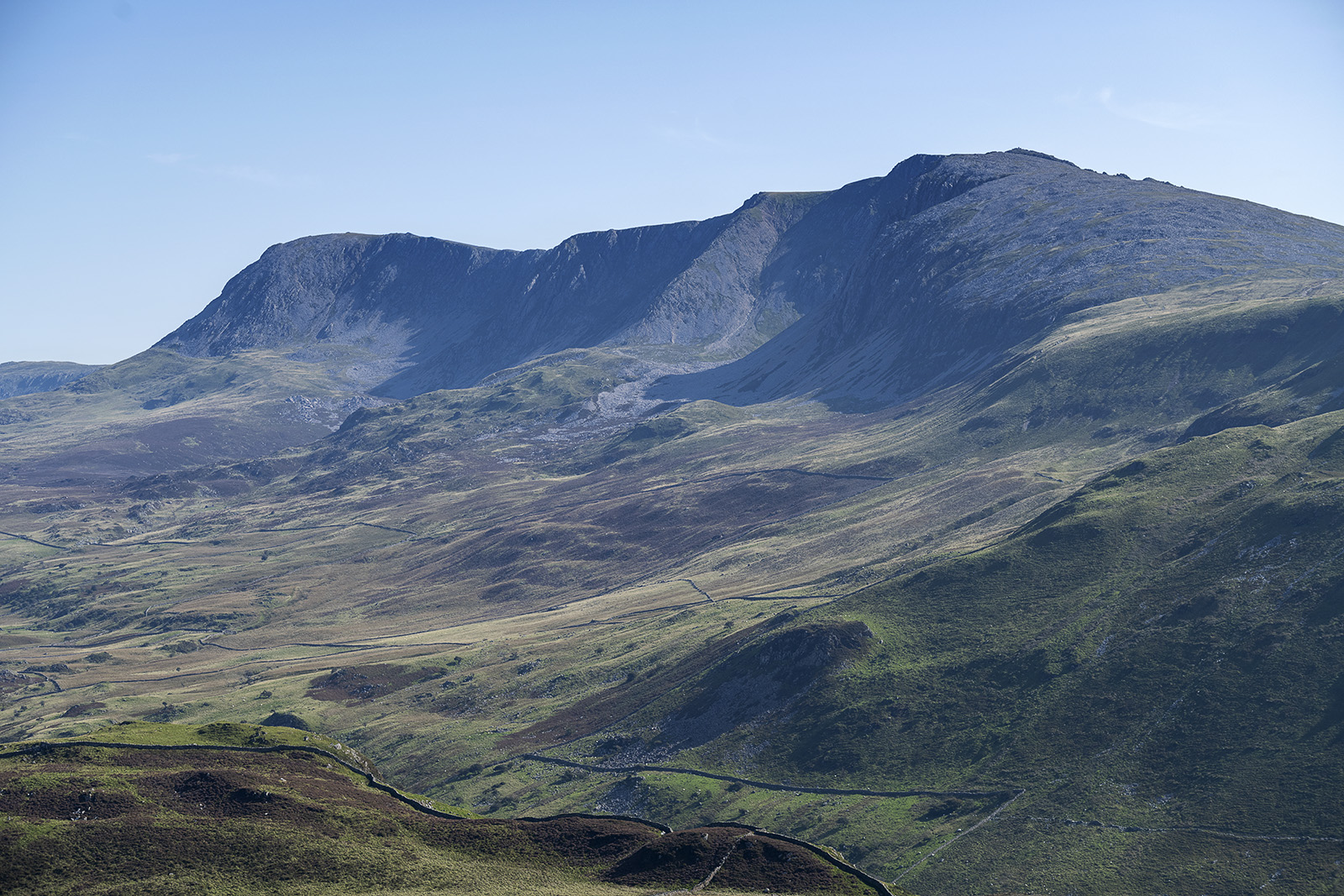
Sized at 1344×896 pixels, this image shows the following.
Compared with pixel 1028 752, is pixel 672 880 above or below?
above

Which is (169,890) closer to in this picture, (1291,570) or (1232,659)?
(1232,659)

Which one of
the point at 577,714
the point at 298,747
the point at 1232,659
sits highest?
the point at 298,747

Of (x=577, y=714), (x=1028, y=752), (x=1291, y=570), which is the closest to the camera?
(x=1028, y=752)

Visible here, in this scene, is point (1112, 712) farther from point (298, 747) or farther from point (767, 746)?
point (298, 747)

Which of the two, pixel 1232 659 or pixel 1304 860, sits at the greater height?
pixel 1232 659

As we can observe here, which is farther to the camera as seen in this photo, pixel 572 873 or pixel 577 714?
pixel 577 714

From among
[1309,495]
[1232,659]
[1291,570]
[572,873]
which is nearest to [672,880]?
[572,873]

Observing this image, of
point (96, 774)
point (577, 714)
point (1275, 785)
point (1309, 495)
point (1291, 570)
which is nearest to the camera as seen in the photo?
point (96, 774)

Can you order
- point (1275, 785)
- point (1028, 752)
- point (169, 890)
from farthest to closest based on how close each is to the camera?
point (1028, 752)
point (1275, 785)
point (169, 890)

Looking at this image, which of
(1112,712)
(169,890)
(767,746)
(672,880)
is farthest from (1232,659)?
(169,890)
